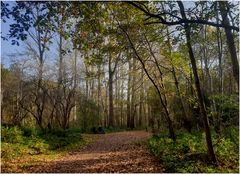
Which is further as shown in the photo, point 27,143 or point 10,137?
point 27,143

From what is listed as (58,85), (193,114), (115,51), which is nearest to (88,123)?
(58,85)

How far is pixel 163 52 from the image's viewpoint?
562 inches

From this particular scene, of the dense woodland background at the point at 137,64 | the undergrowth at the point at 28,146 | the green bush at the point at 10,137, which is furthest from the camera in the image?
the green bush at the point at 10,137

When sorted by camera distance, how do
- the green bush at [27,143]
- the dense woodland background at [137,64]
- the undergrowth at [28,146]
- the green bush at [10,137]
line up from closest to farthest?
the dense woodland background at [137,64] → the undergrowth at [28,146] → the green bush at [27,143] → the green bush at [10,137]

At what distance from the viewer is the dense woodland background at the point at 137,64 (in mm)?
6217

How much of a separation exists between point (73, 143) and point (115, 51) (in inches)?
306

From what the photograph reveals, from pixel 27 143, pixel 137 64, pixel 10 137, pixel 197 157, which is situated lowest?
pixel 197 157

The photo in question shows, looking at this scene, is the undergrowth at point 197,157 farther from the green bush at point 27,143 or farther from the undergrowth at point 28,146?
the green bush at point 27,143

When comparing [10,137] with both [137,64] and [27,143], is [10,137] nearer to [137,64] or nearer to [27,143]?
[27,143]

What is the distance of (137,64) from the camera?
933 inches

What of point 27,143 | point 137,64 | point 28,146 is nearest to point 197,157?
point 28,146

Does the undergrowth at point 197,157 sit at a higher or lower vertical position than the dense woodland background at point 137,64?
lower

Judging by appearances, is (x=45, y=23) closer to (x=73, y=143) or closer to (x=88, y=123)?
(x=73, y=143)

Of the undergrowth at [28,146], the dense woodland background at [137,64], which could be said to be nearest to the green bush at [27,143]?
the undergrowth at [28,146]
